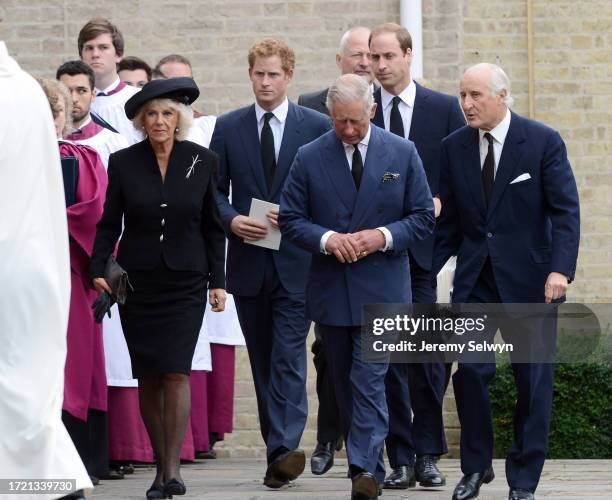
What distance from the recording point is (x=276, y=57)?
9.35 metres

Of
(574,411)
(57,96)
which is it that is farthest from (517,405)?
(574,411)

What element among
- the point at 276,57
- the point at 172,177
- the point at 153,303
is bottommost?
the point at 153,303

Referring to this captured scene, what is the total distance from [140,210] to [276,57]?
1.28m

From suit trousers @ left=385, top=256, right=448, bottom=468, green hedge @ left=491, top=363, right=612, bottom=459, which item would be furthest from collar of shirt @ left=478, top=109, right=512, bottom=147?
green hedge @ left=491, top=363, right=612, bottom=459

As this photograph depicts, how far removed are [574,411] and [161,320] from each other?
5.65 meters

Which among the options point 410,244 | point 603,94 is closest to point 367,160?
point 410,244

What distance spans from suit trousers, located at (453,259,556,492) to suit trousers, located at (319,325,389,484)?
45 cm

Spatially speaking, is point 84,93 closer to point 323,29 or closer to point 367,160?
point 367,160

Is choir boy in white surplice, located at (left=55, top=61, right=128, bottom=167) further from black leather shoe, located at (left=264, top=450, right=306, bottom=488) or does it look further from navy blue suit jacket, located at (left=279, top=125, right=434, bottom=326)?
black leather shoe, located at (left=264, top=450, right=306, bottom=488)

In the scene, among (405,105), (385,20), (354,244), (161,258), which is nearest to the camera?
(354,244)

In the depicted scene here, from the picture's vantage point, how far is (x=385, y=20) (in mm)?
14867

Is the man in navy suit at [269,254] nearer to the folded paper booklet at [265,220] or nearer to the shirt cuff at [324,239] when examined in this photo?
the folded paper booklet at [265,220]
